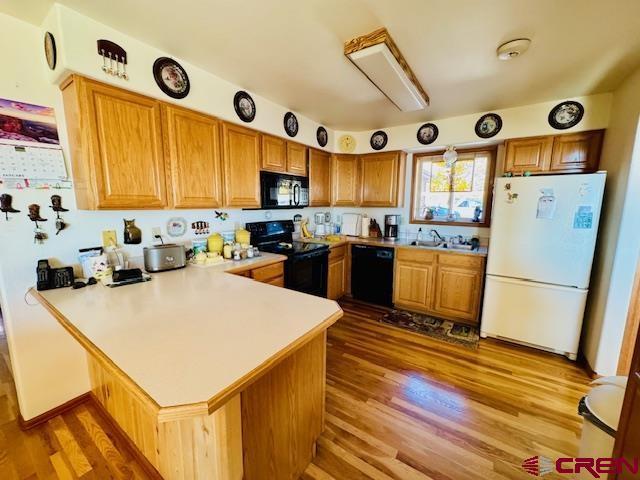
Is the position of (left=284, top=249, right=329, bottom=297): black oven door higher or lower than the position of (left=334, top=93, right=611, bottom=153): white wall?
lower

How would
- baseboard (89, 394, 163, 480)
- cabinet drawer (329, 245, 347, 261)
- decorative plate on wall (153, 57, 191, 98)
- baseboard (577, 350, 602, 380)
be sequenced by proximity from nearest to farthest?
baseboard (89, 394, 163, 480) < decorative plate on wall (153, 57, 191, 98) < baseboard (577, 350, 602, 380) < cabinet drawer (329, 245, 347, 261)

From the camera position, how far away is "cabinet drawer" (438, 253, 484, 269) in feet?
9.48

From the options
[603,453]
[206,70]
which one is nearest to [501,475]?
[603,453]

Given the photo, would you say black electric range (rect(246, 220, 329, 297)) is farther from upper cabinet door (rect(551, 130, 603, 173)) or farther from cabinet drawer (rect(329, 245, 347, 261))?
upper cabinet door (rect(551, 130, 603, 173))

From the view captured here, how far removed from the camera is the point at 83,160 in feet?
5.13

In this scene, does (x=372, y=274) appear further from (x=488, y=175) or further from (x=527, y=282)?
(x=488, y=175)

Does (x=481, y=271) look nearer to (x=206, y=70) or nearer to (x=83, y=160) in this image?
(x=206, y=70)

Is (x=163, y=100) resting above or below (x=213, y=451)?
above

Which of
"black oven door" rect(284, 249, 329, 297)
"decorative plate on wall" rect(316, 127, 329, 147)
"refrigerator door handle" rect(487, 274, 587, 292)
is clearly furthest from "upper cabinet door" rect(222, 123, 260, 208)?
"refrigerator door handle" rect(487, 274, 587, 292)

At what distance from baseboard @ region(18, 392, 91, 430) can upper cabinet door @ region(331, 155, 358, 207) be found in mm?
3322

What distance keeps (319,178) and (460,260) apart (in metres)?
2.04

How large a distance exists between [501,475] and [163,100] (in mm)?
3124

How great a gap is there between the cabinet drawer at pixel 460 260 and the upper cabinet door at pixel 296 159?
1966 mm

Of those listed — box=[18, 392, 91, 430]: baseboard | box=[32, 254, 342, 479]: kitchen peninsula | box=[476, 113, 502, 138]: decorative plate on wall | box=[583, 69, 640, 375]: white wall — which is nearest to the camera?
box=[32, 254, 342, 479]: kitchen peninsula
